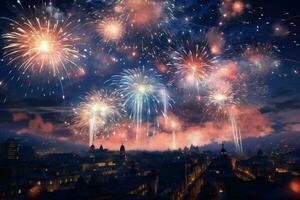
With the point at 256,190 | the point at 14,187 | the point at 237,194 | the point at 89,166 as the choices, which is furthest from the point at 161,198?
the point at 89,166

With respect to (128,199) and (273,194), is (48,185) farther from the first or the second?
(273,194)

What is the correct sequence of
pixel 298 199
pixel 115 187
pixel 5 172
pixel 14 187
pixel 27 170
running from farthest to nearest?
pixel 27 170 < pixel 5 172 < pixel 14 187 < pixel 115 187 < pixel 298 199

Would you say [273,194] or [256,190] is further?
[256,190]

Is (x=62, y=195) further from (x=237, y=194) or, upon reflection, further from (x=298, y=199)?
(x=298, y=199)

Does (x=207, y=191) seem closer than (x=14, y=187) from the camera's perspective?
Yes

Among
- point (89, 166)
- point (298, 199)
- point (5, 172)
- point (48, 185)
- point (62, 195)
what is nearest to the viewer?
point (298, 199)

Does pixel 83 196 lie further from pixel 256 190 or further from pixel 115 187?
pixel 256 190

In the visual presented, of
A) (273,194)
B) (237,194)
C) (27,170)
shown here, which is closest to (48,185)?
(27,170)

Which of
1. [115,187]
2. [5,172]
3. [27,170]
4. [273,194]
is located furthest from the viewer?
[27,170]

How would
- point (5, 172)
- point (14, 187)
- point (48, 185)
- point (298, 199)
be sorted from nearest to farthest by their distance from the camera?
point (298, 199) < point (14, 187) < point (48, 185) < point (5, 172)
